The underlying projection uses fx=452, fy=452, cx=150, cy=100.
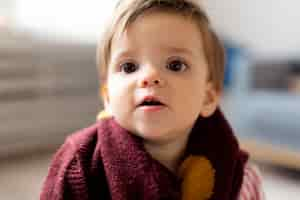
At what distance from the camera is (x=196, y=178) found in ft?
2.30

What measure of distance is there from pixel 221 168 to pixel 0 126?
1177 mm

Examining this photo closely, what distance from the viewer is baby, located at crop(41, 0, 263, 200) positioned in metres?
0.65

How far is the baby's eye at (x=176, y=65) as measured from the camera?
2.18 ft

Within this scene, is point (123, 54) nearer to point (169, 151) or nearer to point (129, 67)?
point (129, 67)

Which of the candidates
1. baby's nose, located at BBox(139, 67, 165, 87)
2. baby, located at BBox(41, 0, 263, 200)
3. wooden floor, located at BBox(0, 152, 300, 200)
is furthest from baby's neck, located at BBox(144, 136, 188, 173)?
wooden floor, located at BBox(0, 152, 300, 200)

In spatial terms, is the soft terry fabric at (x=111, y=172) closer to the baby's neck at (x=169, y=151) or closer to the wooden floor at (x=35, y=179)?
the baby's neck at (x=169, y=151)

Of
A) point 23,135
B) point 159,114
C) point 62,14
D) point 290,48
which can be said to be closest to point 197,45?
point 159,114

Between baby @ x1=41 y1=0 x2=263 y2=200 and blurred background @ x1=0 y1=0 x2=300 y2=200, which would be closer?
baby @ x1=41 y1=0 x2=263 y2=200

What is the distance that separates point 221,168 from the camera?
746 mm

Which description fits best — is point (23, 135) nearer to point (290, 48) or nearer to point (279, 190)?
point (279, 190)

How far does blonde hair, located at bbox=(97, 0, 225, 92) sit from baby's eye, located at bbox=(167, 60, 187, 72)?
57mm

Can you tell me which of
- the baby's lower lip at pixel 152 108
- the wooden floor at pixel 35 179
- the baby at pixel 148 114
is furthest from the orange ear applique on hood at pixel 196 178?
the wooden floor at pixel 35 179

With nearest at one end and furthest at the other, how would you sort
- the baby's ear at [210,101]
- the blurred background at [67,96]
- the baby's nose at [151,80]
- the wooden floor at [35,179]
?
1. the baby's nose at [151,80]
2. the baby's ear at [210,101]
3. the wooden floor at [35,179]
4. the blurred background at [67,96]

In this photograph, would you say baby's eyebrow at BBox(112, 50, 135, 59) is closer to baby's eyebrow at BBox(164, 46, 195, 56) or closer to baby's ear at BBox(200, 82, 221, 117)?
baby's eyebrow at BBox(164, 46, 195, 56)
